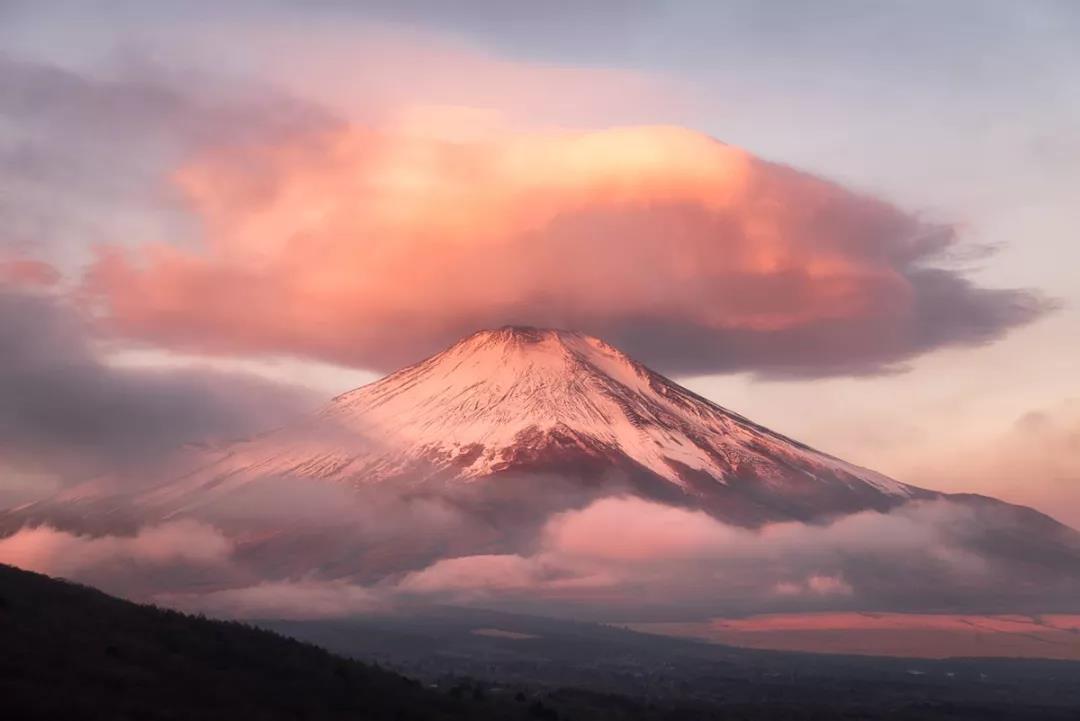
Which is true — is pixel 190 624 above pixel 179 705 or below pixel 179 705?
above

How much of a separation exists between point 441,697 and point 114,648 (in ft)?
71.3

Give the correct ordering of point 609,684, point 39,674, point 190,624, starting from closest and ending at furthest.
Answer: point 39,674
point 190,624
point 609,684

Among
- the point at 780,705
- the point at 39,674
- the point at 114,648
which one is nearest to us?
the point at 39,674

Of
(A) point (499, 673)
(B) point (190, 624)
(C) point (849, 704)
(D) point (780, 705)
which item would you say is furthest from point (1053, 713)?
(B) point (190, 624)

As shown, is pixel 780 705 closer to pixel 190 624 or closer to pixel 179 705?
pixel 190 624

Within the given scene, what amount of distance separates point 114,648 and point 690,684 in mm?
139321

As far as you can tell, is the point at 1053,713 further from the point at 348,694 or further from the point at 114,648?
the point at 114,648

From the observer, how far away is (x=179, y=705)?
204ft

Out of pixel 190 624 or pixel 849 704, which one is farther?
pixel 849 704

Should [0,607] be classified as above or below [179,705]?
above

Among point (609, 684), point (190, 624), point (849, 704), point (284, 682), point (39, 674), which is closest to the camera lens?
point (39, 674)

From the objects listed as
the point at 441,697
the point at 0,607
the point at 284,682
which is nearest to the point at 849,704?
the point at 441,697

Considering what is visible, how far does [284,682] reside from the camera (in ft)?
246

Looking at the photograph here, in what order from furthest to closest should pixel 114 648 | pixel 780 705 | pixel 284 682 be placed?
pixel 780 705 < pixel 284 682 < pixel 114 648
